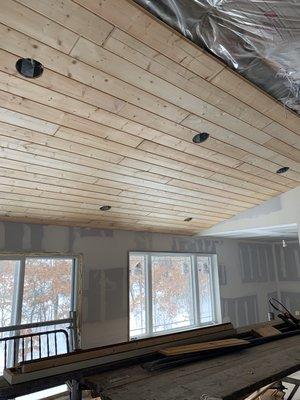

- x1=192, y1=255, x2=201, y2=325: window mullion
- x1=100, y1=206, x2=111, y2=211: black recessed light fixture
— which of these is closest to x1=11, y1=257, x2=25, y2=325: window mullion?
x1=100, y1=206, x2=111, y2=211: black recessed light fixture

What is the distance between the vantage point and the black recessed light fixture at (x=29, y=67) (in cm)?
175

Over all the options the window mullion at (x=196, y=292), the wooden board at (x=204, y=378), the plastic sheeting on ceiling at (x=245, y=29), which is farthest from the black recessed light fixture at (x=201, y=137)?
the window mullion at (x=196, y=292)

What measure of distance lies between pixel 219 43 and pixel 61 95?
1.08 m

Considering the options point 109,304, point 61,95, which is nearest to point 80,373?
point 61,95

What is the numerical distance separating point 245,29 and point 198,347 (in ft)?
5.85

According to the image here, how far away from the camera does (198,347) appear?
66.7 inches

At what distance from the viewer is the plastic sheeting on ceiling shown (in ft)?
4.63

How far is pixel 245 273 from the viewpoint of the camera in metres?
6.25

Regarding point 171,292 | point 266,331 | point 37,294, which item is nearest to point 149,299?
point 171,292

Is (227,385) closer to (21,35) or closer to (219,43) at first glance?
(219,43)

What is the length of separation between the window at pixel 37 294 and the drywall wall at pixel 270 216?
2590mm

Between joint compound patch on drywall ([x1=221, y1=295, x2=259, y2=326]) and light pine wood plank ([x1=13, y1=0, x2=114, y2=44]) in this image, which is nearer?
light pine wood plank ([x1=13, y1=0, x2=114, y2=44])

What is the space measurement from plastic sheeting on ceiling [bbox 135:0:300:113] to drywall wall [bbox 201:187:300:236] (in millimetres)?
2332

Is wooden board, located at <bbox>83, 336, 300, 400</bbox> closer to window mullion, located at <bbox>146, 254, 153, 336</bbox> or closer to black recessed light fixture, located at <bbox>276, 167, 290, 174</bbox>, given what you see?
black recessed light fixture, located at <bbox>276, 167, 290, 174</bbox>
